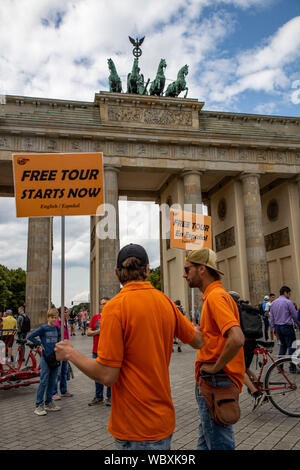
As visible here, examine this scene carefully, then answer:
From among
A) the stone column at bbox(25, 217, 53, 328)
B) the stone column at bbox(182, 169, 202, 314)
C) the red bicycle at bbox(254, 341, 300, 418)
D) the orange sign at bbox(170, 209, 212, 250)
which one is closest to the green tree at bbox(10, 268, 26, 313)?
the stone column at bbox(25, 217, 53, 328)

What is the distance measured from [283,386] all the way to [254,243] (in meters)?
22.1

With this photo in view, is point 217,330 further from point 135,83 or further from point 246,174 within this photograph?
point 135,83

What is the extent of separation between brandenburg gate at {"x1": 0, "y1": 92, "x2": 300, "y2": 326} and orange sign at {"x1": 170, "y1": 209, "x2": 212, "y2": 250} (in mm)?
11301

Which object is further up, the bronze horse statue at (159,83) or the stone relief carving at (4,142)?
the bronze horse statue at (159,83)

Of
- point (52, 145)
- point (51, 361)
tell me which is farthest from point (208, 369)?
point (52, 145)

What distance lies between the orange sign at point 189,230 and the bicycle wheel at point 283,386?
7605mm

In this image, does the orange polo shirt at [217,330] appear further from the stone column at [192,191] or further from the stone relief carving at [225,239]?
the stone relief carving at [225,239]

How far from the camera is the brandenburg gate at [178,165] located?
24688 millimetres

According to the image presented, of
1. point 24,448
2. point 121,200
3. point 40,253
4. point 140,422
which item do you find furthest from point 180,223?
point 121,200

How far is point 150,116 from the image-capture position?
89.6 feet

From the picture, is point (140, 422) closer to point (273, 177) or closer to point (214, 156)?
point (214, 156)

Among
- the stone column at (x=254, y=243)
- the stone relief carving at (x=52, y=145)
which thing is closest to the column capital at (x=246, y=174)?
the stone column at (x=254, y=243)

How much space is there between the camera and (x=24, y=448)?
453cm
